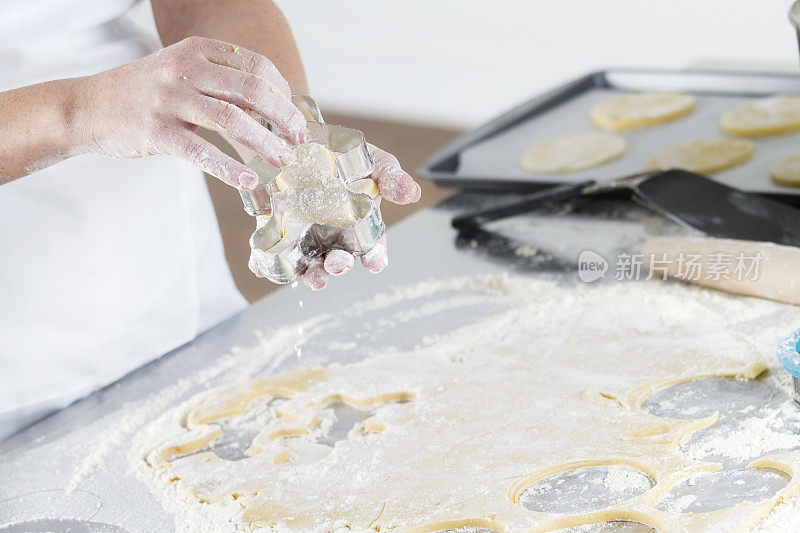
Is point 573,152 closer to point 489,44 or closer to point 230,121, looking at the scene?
point 230,121

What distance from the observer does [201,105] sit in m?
0.93

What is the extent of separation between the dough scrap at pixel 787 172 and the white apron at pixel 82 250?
0.97m

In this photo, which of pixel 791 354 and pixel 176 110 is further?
pixel 791 354

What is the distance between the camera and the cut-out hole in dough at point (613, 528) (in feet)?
3.09

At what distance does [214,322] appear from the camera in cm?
153

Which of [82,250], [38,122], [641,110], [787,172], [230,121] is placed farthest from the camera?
[641,110]

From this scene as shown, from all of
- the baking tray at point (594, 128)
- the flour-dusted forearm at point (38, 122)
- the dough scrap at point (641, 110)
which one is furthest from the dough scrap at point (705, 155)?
the flour-dusted forearm at point (38, 122)

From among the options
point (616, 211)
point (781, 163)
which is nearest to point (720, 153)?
point (781, 163)

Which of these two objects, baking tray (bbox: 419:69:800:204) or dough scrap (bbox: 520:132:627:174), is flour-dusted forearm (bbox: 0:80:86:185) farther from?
dough scrap (bbox: 520:132:627:174)

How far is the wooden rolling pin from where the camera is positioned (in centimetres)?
128

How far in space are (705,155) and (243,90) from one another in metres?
1.12

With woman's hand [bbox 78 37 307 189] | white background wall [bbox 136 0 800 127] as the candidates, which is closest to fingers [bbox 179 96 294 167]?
woman's hand [bbox 78 37 307 189]

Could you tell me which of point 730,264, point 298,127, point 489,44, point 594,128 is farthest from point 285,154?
point 489,44

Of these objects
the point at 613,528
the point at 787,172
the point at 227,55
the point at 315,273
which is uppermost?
the point at 227,55
